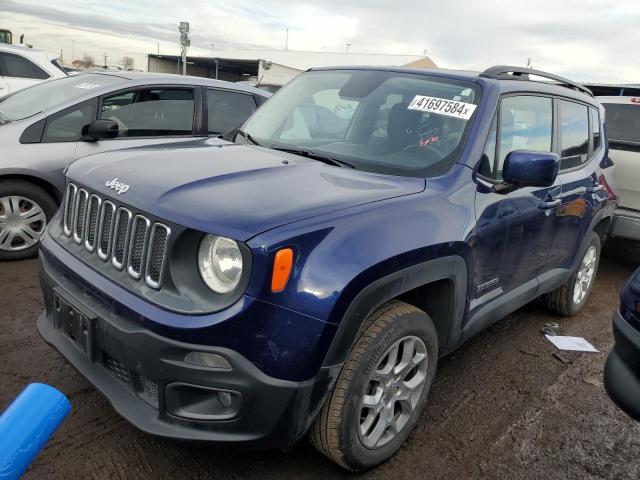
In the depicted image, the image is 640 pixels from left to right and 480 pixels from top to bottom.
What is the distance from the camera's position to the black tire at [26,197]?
4.44 meters

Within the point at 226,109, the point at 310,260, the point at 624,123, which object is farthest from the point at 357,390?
the point at 624,123

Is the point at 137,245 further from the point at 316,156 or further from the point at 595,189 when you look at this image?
the point at 595,189

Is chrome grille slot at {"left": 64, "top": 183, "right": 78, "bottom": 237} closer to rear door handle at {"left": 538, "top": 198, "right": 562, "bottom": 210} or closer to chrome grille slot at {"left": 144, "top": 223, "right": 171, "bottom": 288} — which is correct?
chrome grille slot at {"left": 144, "top": 223, "right": 171, "bottom": 288}

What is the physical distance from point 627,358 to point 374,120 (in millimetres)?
1780

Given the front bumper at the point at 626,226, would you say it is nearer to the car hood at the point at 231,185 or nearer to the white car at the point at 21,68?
the car hood at the point at 231,185

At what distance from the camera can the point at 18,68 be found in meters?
9.02

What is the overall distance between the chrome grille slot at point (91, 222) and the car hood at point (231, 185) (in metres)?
0.07

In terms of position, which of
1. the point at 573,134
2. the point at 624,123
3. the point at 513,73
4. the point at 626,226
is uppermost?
the point at 513,73

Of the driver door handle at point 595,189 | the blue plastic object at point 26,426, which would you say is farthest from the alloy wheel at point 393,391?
the driver door handle at point 595,189

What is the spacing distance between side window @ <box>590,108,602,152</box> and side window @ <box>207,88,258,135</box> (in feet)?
10.5

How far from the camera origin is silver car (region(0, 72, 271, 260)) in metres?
4.50

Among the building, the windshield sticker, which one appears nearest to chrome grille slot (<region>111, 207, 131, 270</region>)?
the windshield sticker

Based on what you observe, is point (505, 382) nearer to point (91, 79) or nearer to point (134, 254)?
point (134, 254)

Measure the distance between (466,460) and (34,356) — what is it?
2.49 meters
